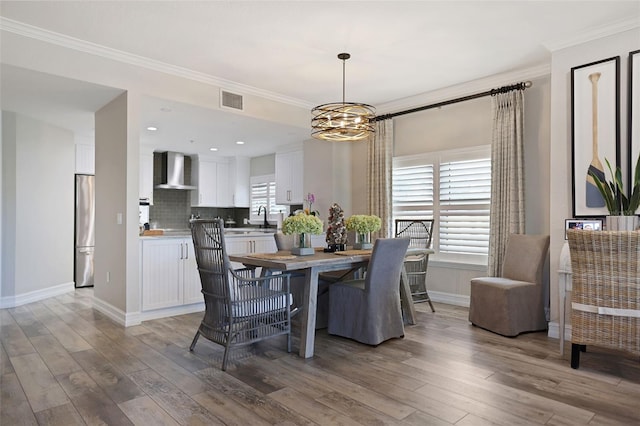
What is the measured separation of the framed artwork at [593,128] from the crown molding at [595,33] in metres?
0.23

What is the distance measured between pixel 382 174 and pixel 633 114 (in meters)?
2.93

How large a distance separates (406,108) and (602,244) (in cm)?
338

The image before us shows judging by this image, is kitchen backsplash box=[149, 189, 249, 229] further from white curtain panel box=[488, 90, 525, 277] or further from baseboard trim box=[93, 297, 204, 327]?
white curtain panel box=[488, 90, 525, 277]

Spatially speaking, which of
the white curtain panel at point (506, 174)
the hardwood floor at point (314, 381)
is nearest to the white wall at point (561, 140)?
the white curtain panel at point (506, 174)

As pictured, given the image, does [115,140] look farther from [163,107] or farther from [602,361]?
[602,361]

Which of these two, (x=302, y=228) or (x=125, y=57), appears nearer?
(x=302, y=228)

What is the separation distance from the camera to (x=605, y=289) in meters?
2.76

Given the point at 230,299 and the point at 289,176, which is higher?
the point at 289,176

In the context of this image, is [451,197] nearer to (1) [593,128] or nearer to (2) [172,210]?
(1) [593,128]

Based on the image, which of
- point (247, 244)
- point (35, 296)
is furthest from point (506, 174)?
point (35, 296)

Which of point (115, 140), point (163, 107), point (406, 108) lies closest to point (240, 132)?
point (163, 107)

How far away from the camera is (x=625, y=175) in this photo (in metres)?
3.37

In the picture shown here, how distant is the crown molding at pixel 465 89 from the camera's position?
4371 millimetres

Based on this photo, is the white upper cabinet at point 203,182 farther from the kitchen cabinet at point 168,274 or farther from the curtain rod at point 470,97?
the curtain rod at point 470,97
